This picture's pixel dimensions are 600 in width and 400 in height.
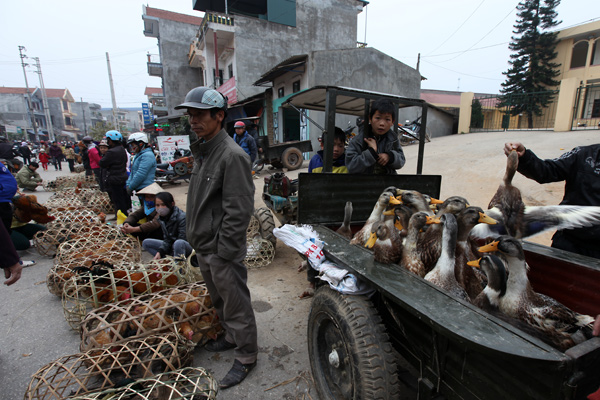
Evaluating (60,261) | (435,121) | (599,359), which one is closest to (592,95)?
(435,121)

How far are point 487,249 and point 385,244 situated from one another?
545 mm

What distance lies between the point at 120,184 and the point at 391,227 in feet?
18.5

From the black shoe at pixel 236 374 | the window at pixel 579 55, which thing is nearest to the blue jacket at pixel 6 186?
the black shoe at pixel 236 374

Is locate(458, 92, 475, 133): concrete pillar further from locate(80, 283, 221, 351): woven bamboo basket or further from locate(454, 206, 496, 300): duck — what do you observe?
locate(80, 283, 221, 351): woven bamboo basket

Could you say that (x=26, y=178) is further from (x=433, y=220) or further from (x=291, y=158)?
(x=433, y=220)

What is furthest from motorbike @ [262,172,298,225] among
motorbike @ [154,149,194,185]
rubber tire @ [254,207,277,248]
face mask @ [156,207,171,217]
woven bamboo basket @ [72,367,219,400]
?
motorbike @ [154,149,194,185]

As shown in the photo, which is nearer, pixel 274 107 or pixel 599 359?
pixel 599 359

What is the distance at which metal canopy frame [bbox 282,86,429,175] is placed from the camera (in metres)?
2.79

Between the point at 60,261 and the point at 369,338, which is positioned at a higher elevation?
the point at 369,338

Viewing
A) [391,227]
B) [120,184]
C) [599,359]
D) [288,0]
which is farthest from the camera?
[288,0]

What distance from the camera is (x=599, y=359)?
965 mm

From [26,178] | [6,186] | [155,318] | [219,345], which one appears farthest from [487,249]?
[26,178]

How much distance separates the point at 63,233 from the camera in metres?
4.66

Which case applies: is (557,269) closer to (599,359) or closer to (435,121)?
(599,359)
